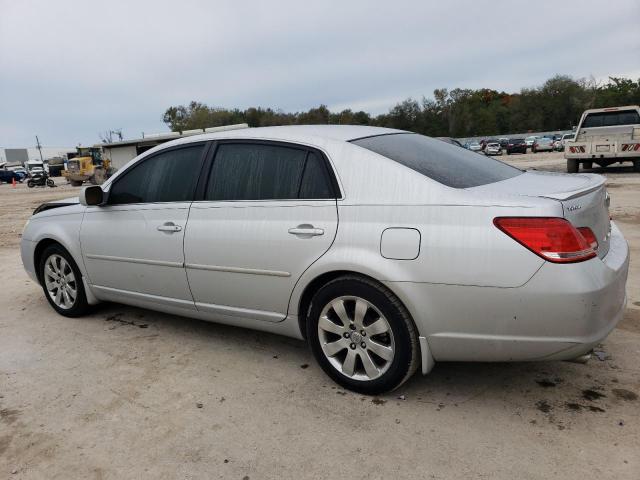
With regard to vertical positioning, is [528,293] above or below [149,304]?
above

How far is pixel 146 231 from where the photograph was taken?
3.86 meters

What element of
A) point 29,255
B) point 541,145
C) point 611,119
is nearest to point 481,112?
point 541,145

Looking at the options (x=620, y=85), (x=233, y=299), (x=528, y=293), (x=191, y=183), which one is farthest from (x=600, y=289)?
(x=620, y=85)

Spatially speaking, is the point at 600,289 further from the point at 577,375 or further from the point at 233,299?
the point at 233,299

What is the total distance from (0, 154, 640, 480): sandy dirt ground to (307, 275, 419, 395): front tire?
0.15 m

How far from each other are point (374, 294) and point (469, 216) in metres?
0.65

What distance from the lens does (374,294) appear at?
2775mm

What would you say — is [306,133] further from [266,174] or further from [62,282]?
[62,282]

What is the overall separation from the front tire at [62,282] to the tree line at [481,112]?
60.1 metres

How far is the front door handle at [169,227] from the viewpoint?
3.66 m

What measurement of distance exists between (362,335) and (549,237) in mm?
1113

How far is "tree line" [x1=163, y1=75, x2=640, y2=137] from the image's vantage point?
233ft

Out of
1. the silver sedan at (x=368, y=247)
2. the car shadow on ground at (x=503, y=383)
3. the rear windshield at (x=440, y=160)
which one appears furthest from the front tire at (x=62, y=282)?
the rear windshield at (x=440, y=160)

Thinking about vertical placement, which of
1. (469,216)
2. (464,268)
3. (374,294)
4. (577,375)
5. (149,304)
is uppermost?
(469,216)
